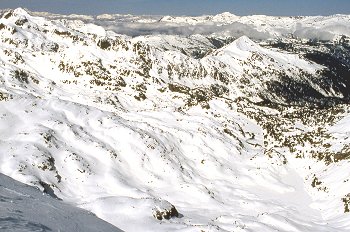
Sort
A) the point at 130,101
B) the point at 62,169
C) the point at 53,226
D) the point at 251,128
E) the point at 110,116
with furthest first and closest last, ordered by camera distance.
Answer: the point at 130,101, the point at 251,128, the point at 110,116, the point at 62,169, the point at 53,226

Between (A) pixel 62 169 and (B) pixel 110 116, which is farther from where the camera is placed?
(B) pixel 110 116

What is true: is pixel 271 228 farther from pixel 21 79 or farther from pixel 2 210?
pixel 21 79

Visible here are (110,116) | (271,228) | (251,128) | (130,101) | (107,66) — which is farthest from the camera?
(107,66)

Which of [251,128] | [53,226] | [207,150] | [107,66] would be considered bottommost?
[53,226]

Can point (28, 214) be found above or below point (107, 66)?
below

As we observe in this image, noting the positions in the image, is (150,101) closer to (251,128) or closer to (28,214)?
(251,128)

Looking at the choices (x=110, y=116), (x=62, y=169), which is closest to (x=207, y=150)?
(x=110, y=116)
